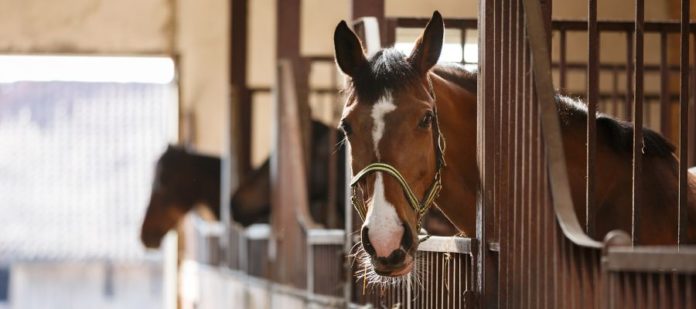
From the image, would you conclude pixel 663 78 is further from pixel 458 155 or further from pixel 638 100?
pixel 638 100

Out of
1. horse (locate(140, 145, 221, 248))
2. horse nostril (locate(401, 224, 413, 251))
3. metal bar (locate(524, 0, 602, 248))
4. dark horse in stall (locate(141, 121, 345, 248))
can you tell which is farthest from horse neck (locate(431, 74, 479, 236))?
horse (locate(140, 145, 221, 248))

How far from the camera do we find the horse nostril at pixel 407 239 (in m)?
2.98

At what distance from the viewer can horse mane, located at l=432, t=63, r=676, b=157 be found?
337cm

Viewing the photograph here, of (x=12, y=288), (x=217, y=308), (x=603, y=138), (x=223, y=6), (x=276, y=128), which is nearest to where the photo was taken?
(x=603, y=138)

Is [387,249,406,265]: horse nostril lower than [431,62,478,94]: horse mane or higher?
lower

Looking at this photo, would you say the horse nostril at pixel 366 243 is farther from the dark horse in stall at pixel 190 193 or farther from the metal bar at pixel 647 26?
the dark horse in stall at pixel 190 193

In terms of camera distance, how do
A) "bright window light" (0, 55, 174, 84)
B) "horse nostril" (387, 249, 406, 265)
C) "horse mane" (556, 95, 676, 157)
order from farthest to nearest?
"bright window light" (0, 55, 174, 84) < "horse mane" (556, 95, 676, 157) < "horse nostril" (387, 249, 406, 265)

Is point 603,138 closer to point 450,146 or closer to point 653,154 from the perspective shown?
point 653,154

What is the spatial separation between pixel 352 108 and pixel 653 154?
2.71 ft

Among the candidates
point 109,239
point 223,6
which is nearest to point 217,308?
point 223,6

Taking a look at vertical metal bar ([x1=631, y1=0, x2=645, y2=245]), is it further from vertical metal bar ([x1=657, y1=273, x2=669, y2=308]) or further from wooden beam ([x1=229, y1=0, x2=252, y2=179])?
wooden beam ([x1=229, y1=0, x2=252, y2=179])

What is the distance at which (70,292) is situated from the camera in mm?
14719

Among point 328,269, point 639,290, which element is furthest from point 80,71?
point 639,290

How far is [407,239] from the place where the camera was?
118 inches
